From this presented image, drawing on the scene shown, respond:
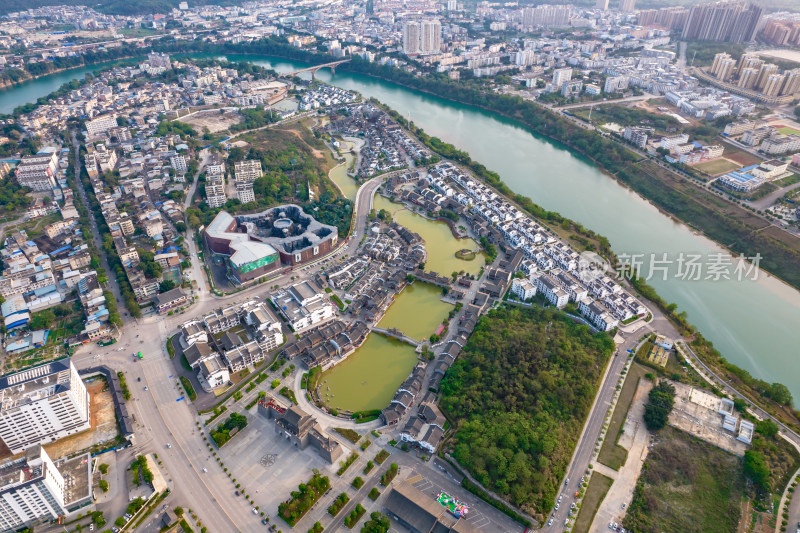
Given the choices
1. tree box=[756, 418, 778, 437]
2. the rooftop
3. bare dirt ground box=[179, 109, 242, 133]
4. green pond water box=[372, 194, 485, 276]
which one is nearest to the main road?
the rooftop

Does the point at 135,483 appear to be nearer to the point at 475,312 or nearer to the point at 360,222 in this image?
the point at 475,312

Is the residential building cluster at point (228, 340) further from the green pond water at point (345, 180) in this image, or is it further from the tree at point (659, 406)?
the tree at point (659, 406)

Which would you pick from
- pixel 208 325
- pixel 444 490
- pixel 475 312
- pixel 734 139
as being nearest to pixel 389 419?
pixel 444 490

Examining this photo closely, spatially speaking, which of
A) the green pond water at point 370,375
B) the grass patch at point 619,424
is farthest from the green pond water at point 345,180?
the grass patch at point 619,424

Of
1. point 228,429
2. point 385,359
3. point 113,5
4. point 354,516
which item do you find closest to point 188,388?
point 228,429

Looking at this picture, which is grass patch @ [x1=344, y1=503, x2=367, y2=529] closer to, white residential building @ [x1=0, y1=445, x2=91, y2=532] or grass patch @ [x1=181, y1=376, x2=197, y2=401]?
grass patch @ [x1=181, y1=376, x2=197, y2=401]

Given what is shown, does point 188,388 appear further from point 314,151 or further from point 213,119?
point 213,119

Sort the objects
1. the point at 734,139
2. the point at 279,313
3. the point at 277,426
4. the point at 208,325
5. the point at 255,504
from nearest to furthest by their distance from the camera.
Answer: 1. the point at 255,504
2. the point at 277,426
3. the point at 208,325
4. the point at 279,313
5. the point at 734,139
